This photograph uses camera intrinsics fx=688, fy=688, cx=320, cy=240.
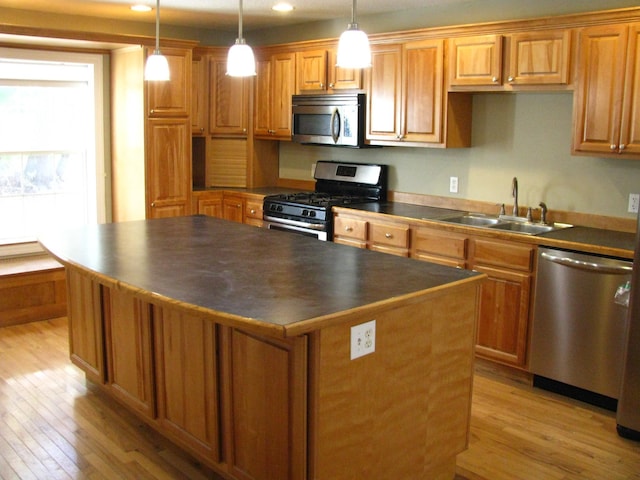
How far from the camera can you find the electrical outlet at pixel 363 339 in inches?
94.2

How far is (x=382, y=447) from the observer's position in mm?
2578

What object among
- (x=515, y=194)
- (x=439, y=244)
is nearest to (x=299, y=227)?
(x=439, y=244)

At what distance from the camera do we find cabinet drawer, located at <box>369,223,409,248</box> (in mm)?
4645

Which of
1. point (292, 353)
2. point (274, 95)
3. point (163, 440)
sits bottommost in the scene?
point (163, 440)

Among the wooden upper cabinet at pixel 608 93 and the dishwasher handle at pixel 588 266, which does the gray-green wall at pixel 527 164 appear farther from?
the dishwasher handle at pixel 588 266

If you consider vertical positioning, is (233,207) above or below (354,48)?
below

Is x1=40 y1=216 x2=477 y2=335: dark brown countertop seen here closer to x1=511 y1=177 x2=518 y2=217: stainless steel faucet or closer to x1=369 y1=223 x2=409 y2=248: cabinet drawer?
x1=369 y1=223 x2=409 y2=248: cabinet drawer

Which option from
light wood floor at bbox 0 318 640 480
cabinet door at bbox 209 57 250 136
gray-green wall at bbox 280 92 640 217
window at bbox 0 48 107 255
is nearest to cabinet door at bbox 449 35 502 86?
gray-green wall at bbox 280 92 640 217

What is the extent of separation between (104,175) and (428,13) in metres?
3.06

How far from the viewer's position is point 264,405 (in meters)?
2.53

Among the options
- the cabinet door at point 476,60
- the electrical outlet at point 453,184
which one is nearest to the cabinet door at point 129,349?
the cabinet door at point 476,60

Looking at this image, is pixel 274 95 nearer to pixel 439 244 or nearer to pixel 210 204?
pixel 210 204

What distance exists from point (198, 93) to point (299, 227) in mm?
1715

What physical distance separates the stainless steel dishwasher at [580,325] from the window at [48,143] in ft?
12.2
